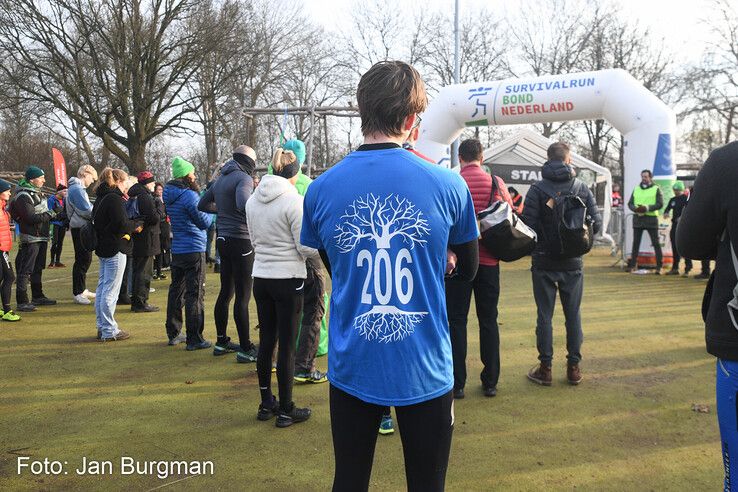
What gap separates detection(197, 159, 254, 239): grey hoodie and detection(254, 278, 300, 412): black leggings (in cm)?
119

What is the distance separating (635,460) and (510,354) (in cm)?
215

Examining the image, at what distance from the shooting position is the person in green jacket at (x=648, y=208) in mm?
10047

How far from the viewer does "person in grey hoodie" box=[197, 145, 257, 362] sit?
4.72 meters

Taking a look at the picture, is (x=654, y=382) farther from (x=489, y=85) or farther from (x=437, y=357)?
(x=489, y=85)

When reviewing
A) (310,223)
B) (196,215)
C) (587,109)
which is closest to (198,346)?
(196,215)

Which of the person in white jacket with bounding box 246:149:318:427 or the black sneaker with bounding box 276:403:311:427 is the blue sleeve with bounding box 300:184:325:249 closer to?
the person in white jacket with bounding box 246:149:318:427

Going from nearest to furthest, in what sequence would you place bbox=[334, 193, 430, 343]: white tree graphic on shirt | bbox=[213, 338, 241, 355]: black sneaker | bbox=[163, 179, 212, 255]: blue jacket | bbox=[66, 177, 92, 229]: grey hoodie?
bbox=[334, 193, 430, 343]: white tree graphic on shirt, bbox=[213, 338, 241, 355]: black sneaker, bbox=[163, 179, 212, 255]: blue jacket, bbox=[66, 177, 92, 229]: grey hoodie

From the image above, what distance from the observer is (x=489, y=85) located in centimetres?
1230

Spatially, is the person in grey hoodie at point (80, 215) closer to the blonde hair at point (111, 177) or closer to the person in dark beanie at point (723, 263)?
the blonde hair at point (111, 177)

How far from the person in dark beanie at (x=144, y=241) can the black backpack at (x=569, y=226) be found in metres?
5.41

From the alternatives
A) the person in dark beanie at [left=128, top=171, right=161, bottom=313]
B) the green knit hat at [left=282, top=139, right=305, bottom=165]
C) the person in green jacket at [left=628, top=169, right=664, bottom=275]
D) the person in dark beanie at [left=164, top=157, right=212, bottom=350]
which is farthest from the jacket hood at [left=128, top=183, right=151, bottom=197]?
the person in green jacket at [left=628, top=169, right=664, bottom=275]

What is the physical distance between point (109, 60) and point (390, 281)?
23050 mm

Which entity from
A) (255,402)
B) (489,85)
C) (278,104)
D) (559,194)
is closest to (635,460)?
(559,194)

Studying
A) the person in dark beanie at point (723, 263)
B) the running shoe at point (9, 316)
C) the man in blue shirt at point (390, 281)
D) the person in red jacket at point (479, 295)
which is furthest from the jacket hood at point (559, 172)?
the running shoe at point (9, 316)
